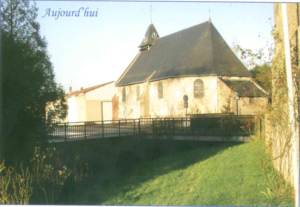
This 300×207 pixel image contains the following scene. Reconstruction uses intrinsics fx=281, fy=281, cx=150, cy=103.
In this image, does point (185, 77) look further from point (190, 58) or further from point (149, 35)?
point (149, 35)

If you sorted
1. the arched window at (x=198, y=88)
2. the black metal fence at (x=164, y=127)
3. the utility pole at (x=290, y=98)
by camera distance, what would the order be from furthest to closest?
the arched window at (x=198, y=88), the black metal fence at (x=164, y=127), the utility pole at (x=290, y=98)

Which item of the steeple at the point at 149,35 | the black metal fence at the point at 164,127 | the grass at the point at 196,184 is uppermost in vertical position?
the steeple at the point at 149,35

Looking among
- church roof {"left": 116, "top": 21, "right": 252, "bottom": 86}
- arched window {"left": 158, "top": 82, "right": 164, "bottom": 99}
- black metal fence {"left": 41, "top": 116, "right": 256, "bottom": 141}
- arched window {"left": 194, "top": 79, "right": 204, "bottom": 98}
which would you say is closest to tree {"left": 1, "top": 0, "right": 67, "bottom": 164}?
black metal fence {"left": 41, "top": 116, "right": 256, "bottom": 141}

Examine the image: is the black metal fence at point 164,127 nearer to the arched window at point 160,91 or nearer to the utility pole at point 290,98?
the utility pole at point 290,98

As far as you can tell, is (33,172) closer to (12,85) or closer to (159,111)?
(12,85)

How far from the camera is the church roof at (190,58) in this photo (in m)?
17.4

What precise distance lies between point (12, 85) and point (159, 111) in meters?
13.1

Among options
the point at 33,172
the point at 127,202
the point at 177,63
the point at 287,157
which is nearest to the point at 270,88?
the point at 287,157

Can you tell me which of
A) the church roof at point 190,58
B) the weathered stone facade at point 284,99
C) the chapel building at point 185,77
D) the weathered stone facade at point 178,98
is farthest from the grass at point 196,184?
the church roof at point 190,58

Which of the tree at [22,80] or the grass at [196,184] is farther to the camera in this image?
Result: the tree at [22,80]

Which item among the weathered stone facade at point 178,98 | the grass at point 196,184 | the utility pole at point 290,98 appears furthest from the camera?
the weathered stone facade at point 178,98

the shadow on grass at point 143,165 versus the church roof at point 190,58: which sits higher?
the church roof at point 190,58

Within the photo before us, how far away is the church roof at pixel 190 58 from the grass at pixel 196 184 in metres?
8.12

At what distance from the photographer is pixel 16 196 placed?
251 inches
